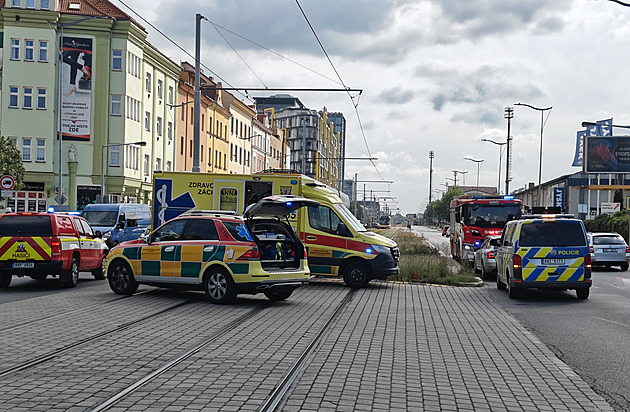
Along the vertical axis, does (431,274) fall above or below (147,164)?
below

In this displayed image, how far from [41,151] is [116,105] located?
18.9 ft

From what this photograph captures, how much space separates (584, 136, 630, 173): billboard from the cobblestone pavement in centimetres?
5839

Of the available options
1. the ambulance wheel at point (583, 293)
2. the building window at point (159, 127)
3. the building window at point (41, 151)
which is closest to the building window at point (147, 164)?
the building window at point (159, 127)

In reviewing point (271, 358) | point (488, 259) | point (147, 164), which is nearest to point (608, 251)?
point (488, 259)

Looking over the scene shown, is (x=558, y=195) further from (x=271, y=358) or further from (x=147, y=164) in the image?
(x=271, y=358)

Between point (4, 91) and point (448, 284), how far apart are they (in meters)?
40.1

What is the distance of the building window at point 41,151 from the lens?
53750 mm

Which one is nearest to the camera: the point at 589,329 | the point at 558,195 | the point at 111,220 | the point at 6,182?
the point at 589,329

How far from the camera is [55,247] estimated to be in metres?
18.2

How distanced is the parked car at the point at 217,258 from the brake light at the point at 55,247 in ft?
6.08

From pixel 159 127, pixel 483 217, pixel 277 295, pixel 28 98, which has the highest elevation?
pixel 28 98

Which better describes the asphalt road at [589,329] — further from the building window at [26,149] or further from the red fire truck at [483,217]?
the building window at [26,149]

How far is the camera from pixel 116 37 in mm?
54688

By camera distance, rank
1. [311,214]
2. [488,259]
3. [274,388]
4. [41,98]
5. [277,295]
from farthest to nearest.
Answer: [41,98] → [488,259] → [311,214] → [277,295] → [274,388]
